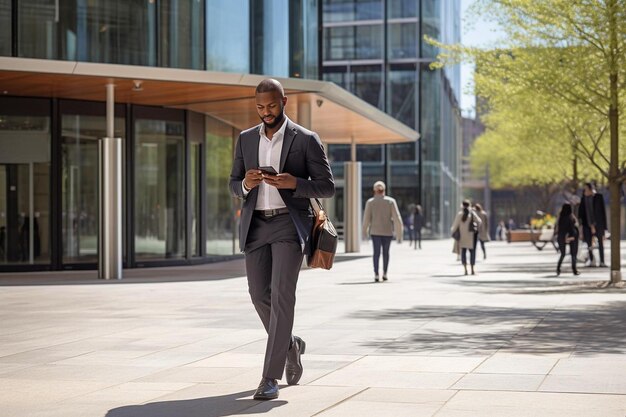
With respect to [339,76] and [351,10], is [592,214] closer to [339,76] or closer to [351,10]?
[339,76]

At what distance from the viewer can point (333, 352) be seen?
33.3 feet

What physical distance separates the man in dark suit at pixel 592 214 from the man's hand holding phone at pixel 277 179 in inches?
715

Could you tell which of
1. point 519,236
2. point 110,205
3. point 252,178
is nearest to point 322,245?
point 252,178

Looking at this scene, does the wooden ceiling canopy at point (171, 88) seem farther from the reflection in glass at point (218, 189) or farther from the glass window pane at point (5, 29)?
the glass window pane at point (5, 29)

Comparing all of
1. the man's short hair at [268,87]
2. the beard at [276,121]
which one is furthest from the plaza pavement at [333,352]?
the man's short hair at [268,87]

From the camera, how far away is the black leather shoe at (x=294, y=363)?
25.9 ft

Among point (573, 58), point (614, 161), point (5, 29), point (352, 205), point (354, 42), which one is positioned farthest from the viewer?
point (354, 42)

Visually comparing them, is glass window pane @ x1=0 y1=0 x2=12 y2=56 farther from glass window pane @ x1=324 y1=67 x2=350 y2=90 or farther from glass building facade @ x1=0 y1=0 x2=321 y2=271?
glass window pane @ x1=324 y1=67 x2=350 y2=90

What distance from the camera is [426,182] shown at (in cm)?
6397

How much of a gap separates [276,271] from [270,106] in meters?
1.09

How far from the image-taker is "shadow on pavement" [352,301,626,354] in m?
10.4

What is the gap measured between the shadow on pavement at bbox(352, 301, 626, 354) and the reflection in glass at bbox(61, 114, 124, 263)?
13.1 m

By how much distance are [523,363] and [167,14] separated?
19.3 m

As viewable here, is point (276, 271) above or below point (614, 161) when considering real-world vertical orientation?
below
